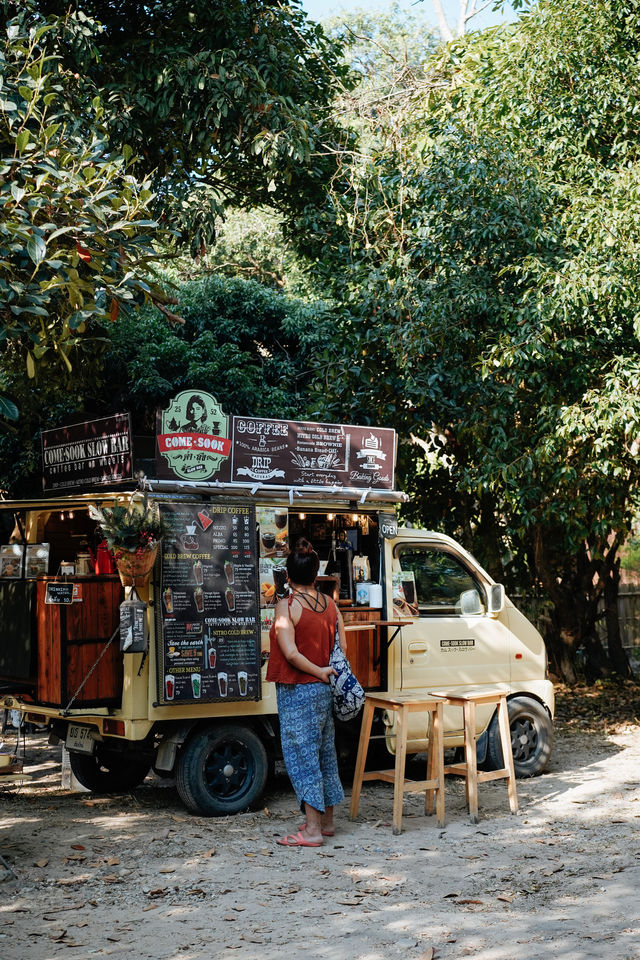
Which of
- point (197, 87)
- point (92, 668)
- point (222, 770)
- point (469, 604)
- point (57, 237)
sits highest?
point (197, 87)

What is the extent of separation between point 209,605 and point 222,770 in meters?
1.23

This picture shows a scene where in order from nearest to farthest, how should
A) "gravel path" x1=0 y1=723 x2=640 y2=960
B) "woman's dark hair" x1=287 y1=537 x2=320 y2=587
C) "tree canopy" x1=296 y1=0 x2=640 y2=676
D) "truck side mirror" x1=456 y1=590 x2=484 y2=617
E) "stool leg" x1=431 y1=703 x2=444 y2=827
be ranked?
1. "gravel path" x1=0 y1=723 x2=640 y2=960
2. "woman's dark hair" x1=287 y1=537 x2=320 y2=587
3. "stool leg" x1=431 y1=703 x2=444 y2=827
4. "truck side mirror" x1=456 y1=590 x2=484 y2=617
5. "tree canopy" x1=296 y1=0 x2=640 y2=676

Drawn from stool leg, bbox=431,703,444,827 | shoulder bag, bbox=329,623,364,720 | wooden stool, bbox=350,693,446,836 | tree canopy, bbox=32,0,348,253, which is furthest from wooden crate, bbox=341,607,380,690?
tree canopy, bbox=32,0,348,253

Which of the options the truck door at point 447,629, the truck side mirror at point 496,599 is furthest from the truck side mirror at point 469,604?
the truck side mirror at point 496,599

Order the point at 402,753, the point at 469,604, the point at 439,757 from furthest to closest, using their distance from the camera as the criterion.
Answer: the point at 469,604 < the point at 439,757 < the point at 402,753

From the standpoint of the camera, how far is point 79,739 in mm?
7469

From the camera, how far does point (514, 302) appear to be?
32.7 feet

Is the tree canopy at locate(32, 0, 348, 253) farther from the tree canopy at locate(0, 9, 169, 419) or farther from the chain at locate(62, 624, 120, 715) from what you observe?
the chain at locate(62, 624, 120, 715)

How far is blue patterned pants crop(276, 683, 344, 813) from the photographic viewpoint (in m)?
6.62

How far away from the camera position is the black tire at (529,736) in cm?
882

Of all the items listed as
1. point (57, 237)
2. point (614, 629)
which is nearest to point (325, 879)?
point (57, 237)

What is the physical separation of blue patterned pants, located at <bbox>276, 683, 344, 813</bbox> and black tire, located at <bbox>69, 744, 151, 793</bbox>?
81.9 inches

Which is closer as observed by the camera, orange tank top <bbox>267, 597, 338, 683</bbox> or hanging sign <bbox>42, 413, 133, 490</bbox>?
orange tank top <bbox>267, 597, 338, 683</bbox>

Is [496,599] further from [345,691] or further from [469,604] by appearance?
[345,691]
